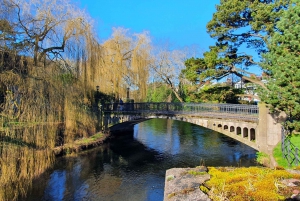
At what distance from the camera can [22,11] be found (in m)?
9.91

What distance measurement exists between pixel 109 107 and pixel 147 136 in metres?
5.03

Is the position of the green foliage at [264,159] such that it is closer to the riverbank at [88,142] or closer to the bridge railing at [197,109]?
the bridge railing at [197,109]

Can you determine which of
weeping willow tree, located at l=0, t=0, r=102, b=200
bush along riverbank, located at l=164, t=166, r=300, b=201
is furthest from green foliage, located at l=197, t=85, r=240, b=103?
bush along riverbank, located at l=164, t=166, r=300, b=201

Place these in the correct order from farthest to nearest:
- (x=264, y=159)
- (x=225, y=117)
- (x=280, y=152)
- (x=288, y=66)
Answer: (x=225, y=117), (x=264, y=159), (x=280, y=152), (x=288, y=66)

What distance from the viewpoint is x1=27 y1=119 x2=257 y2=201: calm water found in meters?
10.0

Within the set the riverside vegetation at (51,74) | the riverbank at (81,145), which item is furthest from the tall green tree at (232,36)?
the riverbank at (81,145)

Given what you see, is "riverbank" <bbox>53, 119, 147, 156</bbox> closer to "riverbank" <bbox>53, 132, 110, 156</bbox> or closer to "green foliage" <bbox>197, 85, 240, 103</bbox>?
"riverbank" <bbox>53, 132, 110, 156</bbox>

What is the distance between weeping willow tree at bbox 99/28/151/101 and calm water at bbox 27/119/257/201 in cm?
491

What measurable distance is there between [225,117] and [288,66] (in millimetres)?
6606

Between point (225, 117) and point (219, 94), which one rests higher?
point (219, 94)

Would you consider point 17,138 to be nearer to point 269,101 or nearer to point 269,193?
point 269,193

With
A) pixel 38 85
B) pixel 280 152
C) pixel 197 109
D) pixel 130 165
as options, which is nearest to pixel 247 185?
pixel 38 85

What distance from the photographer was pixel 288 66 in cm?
966

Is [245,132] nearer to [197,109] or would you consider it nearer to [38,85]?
[197,109]
